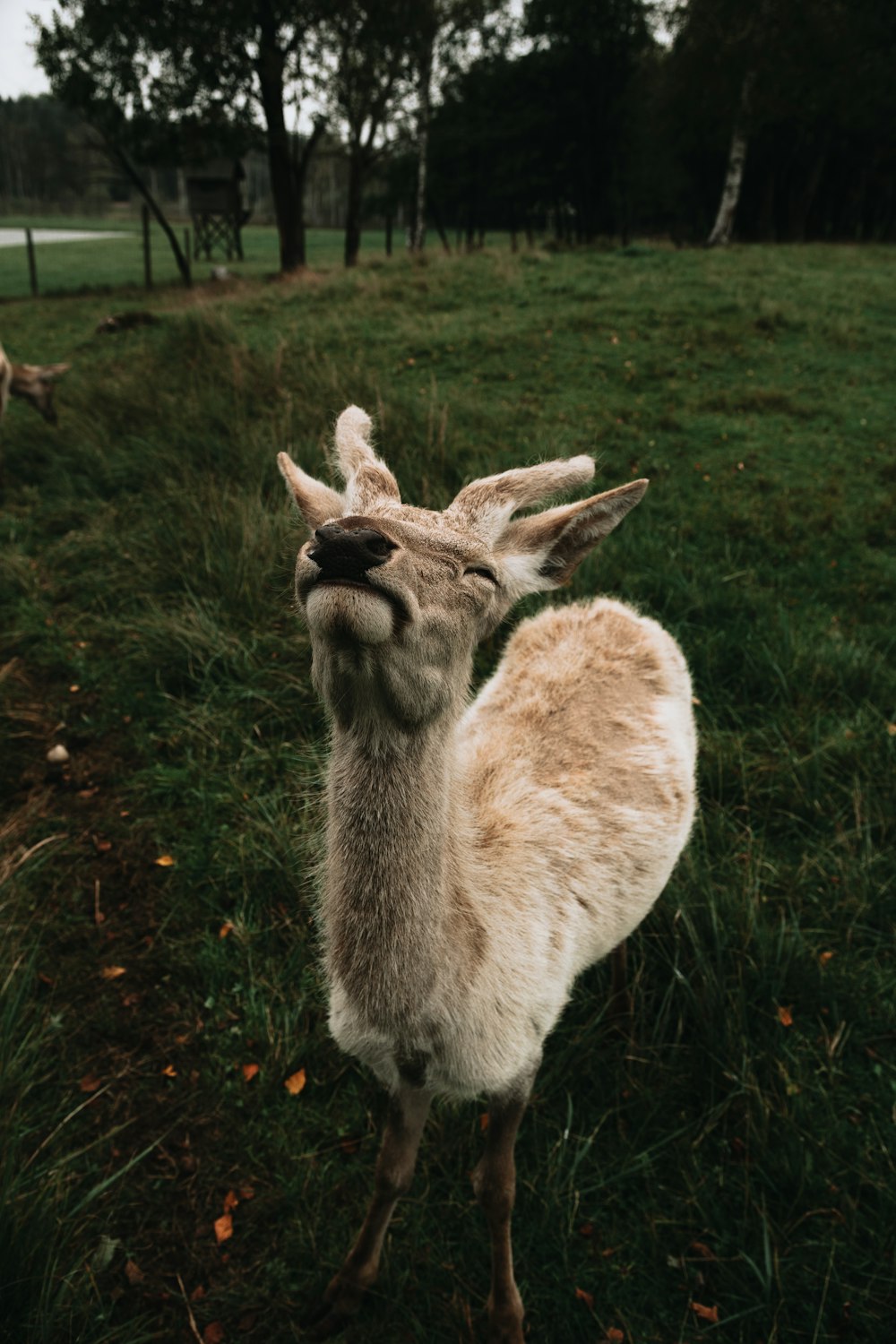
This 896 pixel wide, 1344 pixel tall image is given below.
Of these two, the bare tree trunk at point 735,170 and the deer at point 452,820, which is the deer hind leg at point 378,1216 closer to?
the deer at point 452,820

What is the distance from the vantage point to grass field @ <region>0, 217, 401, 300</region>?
853 inches

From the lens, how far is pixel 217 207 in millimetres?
34500

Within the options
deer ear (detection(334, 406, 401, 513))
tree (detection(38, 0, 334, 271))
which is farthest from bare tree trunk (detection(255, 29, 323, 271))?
deer ear (detection(334, 406, 401, 513))

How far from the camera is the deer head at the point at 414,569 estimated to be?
53.6 inches

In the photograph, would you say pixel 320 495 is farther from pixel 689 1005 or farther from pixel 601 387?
pixel 601 387

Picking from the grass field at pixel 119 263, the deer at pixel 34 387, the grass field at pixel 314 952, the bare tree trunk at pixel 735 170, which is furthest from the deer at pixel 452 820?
the bare tree trunk at pixel 735 170

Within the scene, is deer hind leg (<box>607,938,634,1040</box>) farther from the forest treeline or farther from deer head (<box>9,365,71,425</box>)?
the forest treeline

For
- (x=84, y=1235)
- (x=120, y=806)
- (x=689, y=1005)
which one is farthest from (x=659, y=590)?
(x=84, y=1235)

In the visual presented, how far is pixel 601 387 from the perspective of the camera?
8.09 m

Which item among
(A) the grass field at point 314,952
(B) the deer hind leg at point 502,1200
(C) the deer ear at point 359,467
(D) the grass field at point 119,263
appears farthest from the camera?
(D) the grass field at point 119,263

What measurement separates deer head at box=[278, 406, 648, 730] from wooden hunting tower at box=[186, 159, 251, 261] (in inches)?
1306

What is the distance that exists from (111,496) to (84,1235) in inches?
216

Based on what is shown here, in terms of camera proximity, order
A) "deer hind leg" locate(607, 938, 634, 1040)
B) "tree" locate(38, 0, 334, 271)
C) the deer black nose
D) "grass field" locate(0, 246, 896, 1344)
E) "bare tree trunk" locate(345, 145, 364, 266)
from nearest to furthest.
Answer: the deer black nose < "grass field" locate(0, 246, 896, 1344) < "deer hind leg" locate(607, 938, 634, 1040) < "tree" locate(38, 0, 334, 271) < "bare tree trunk" locate(345, 145, 364, 266)

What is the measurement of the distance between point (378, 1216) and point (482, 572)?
194 centimetres
